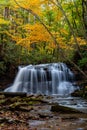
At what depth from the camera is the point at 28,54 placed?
31.0 meters

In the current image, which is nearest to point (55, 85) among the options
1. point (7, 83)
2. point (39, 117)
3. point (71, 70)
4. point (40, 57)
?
point (71, 70)

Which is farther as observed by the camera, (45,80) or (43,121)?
(45,80)

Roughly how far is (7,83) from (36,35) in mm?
11217

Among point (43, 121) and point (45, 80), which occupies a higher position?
point (43, 121)

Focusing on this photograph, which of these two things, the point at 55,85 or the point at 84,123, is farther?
the point at 55,85

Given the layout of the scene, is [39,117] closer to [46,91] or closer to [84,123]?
[84,123]

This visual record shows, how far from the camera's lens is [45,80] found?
24.0 meters

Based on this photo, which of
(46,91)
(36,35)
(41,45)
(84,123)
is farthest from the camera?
(41,45)

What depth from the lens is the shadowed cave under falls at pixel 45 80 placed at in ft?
74.9

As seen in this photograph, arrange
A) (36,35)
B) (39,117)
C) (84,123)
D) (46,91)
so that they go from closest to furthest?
(84,123)
(39,117)
(36,35)
(46,91)

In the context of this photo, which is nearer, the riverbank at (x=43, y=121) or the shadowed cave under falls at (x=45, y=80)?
the riverbank at (x=43, y=121)

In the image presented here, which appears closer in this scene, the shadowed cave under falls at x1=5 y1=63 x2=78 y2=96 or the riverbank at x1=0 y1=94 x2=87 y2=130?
the riverbank at x1=0 y1=94 x2=87 y2=130

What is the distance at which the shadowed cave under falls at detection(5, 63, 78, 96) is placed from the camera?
22.8 m

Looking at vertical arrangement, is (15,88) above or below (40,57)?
below
